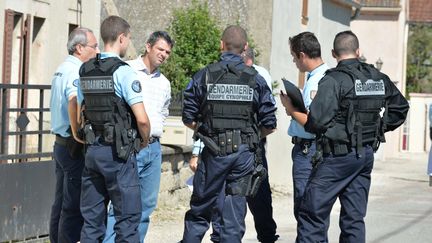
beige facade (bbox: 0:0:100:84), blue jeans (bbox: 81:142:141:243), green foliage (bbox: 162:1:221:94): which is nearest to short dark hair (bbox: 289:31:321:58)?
blue jeans (bbox: 81:142:141:243)

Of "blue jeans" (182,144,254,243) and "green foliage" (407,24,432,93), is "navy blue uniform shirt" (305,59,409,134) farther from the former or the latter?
"green foliage" (407,24,432,93)

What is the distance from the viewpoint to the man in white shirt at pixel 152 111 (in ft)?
27.5

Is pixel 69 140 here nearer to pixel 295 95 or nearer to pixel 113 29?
pixel 113 29

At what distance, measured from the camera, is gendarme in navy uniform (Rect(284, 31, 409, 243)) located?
8125mm

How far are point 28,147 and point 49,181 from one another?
491 millimetres

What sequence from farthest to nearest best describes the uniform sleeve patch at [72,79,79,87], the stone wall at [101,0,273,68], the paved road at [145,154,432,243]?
the stone wall at [101,0,273,68] → the paved road at [145,154,432,243] → the uniform sleeve patch at [72,79,79,87]

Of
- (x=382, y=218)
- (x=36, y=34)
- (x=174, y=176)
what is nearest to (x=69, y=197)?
(x=174, y=176)

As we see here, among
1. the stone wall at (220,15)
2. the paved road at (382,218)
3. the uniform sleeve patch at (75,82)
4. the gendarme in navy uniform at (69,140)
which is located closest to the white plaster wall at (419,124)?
the paved road at (382,218)

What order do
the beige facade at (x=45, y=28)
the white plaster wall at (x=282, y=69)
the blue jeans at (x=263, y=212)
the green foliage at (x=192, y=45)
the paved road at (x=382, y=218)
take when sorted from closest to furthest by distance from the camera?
the blue jeans at (x=263, y=212)
the paved road at (x=382, y=218)
the beige facade at (x=45, y=28)
the green foliage at (x=192, y=45)
the white plaster wall at (x=282, y=69)

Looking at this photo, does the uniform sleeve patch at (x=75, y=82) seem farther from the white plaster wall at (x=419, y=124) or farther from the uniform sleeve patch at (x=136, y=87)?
the white plaster wall at (x=419, y=124)

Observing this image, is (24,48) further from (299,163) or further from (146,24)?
(146,24)

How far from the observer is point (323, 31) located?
25.8 metres

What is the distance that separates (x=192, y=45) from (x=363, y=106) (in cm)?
1118

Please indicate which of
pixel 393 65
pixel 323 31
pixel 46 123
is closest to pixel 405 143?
pixel 393 65
